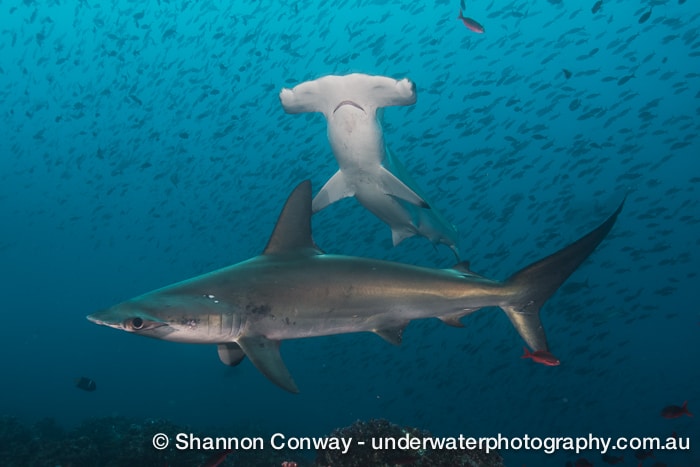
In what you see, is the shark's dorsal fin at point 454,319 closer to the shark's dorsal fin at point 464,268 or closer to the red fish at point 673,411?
the shark's dorsal fin at point 464,268

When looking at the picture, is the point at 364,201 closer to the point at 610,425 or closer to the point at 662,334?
the point at 610,425

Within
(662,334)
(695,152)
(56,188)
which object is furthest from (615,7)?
(56,188)

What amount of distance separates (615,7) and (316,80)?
158 feet

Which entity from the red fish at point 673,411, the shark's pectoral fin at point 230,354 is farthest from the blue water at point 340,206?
the shark's pectoral fin at point 230,354

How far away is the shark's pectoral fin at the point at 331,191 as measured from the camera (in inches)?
268

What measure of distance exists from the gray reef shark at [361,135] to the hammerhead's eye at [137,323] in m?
3.95

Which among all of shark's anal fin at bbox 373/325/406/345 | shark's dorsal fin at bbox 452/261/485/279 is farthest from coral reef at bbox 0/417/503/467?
shark's dorsal fin at bbox 452/261/485/279

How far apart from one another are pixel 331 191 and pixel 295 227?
11.5 ft

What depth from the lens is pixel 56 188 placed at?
64.9 metres

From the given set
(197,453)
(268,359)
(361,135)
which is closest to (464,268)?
(268,359)

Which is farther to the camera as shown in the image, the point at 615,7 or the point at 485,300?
the point at 615,7

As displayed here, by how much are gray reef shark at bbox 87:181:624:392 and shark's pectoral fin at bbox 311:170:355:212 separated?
3.27 meters

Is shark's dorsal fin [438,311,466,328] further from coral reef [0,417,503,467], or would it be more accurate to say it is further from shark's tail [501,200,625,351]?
coral reef [0,417,503,467]

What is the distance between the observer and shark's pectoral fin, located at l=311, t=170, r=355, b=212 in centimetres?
681
